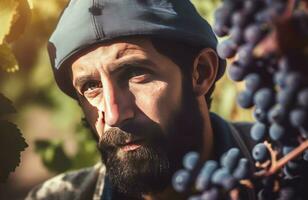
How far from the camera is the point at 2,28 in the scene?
38.6 inches

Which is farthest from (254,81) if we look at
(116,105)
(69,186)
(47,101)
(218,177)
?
(47,101)

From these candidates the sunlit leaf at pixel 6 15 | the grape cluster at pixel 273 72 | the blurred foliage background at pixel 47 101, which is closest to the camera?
the grape cluster at pixel 273 72

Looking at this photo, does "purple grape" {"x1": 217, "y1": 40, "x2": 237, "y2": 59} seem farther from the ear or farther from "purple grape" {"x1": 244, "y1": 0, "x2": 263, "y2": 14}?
the ear

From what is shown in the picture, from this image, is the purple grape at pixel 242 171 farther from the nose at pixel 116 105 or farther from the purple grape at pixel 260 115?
the nose at pixel 116 105

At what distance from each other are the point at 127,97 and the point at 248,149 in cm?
33

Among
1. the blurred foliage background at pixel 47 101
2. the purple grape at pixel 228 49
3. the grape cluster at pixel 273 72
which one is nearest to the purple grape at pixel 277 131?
the grape cluster at pixel 273 72

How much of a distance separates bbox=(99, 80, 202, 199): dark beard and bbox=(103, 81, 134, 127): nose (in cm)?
2

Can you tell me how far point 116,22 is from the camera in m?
0.99

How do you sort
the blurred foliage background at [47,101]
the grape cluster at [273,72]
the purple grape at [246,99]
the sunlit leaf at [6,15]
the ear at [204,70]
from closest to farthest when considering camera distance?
1. the grape cluster at [273,72]
2. the purple grape at [246,99]
3. the sunlit leaf at [6,15]
4. the ear at [204,70]
5. the blurred foliage background at [47,101]

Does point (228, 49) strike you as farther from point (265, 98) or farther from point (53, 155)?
point (53, 155)

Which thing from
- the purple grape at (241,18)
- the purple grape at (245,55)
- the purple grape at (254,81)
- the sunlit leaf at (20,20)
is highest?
the sunlit leaf at (20,20)

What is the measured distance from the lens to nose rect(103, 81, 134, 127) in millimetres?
981

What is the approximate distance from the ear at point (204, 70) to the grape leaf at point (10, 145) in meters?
0.32

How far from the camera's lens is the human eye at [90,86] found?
3.39 ft
